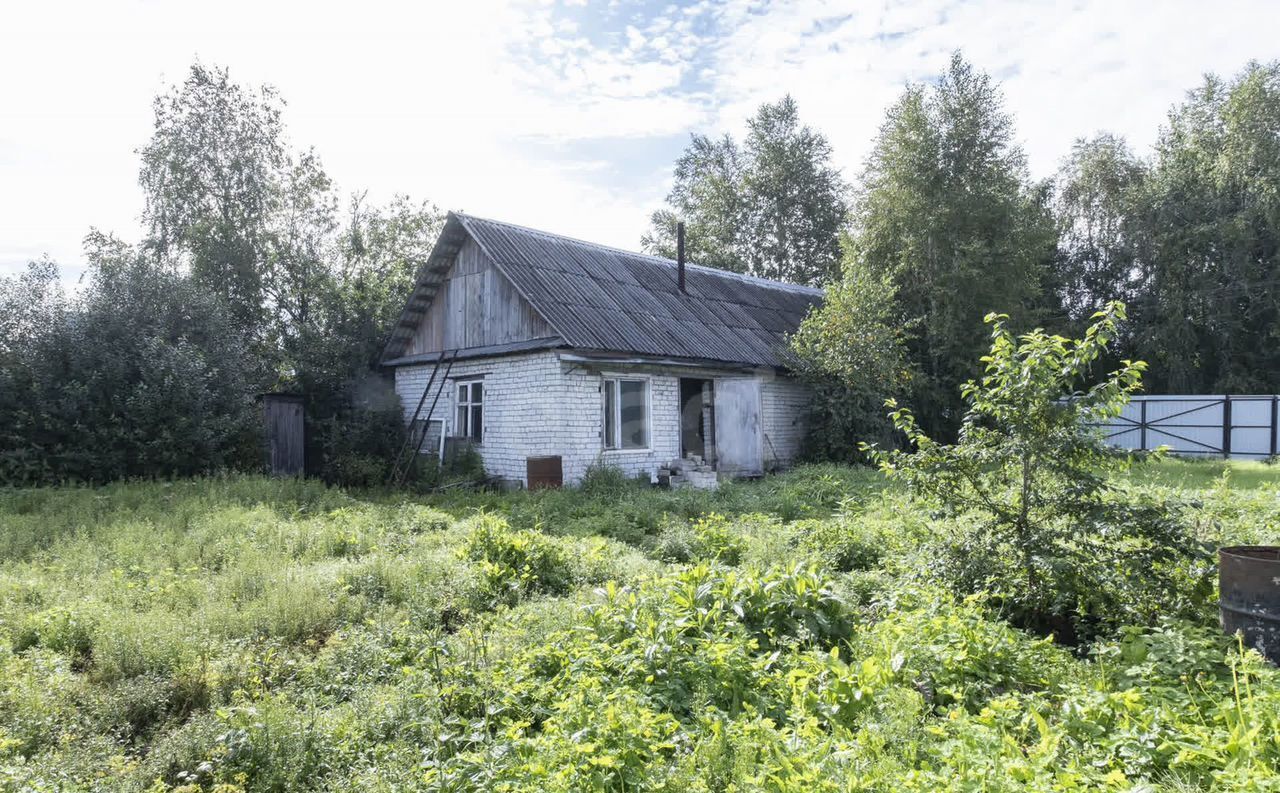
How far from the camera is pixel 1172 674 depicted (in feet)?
12.7

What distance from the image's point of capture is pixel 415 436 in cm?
1564

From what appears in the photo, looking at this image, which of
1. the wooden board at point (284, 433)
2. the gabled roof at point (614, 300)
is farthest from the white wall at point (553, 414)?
the wooden board at point (284, 433)

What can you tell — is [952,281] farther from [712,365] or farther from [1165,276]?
[1165,276]

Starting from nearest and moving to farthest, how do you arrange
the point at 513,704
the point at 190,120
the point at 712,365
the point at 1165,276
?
the point at 513,704 → the point at 712,365 → the point at 190,120 → the point at 1165,276

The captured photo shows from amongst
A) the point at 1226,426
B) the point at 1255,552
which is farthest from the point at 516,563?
the point at 1226,426

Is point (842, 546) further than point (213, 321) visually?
No

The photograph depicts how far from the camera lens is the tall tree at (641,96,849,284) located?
33.2 metres

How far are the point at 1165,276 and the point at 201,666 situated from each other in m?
30.6

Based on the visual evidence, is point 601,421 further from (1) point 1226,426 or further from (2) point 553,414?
(1) point 1226,426

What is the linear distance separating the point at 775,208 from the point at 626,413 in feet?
72.9

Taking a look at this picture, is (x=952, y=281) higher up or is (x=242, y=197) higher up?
(x=242, y=197)

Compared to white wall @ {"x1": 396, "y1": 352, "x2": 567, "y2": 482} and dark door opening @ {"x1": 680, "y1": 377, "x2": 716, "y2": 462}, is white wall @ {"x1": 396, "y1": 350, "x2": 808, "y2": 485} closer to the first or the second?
white wall @ {"x1": 396, "y1": 352, "x2": 567, "y2": 482}

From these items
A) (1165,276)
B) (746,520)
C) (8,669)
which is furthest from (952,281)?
(8,669)

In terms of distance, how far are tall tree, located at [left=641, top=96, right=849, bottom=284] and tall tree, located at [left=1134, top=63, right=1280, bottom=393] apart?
12199 millimetres
